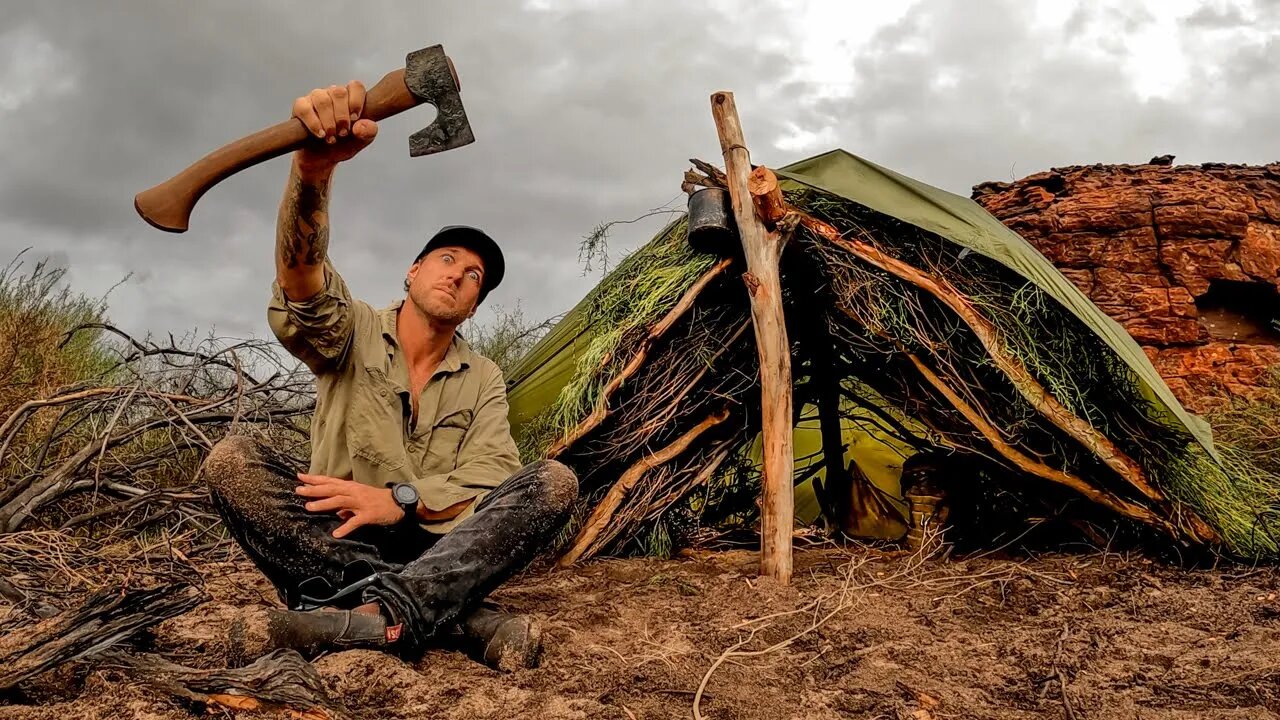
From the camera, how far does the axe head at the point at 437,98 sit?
2.14 metres

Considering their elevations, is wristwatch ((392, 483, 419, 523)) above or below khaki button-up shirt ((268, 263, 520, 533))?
below

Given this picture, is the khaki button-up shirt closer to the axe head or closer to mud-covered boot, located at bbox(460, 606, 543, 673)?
mud-covered boot, located at bbox(460, 606, 543, 673)

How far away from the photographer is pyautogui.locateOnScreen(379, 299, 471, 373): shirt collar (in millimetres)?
2701

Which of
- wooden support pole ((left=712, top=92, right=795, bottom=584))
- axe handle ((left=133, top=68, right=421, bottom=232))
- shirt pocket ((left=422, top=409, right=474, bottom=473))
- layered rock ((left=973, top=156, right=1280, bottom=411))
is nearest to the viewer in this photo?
axe handle ((left=133, top=68, right=421, bottom=232))

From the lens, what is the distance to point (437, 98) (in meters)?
2.18

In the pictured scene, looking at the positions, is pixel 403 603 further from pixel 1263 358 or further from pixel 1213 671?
pixel 1263 358

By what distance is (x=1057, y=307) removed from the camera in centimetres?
339

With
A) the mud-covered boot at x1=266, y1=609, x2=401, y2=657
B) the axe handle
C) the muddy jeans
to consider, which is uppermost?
the axe handle

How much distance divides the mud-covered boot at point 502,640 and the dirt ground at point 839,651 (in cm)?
5

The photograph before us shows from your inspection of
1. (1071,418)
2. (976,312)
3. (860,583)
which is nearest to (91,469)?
(860,583)

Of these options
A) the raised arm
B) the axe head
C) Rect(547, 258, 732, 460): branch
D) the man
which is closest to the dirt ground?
the man

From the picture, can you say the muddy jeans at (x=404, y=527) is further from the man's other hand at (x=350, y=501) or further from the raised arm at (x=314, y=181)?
the raised arm at (x=314, y=181)

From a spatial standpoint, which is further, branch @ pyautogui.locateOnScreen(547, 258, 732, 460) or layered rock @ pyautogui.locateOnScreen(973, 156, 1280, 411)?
layered rock @ pyautogui.locateOnScreen(973, 156, 1280, 411)

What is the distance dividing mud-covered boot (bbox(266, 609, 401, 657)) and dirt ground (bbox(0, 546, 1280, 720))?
40mm
